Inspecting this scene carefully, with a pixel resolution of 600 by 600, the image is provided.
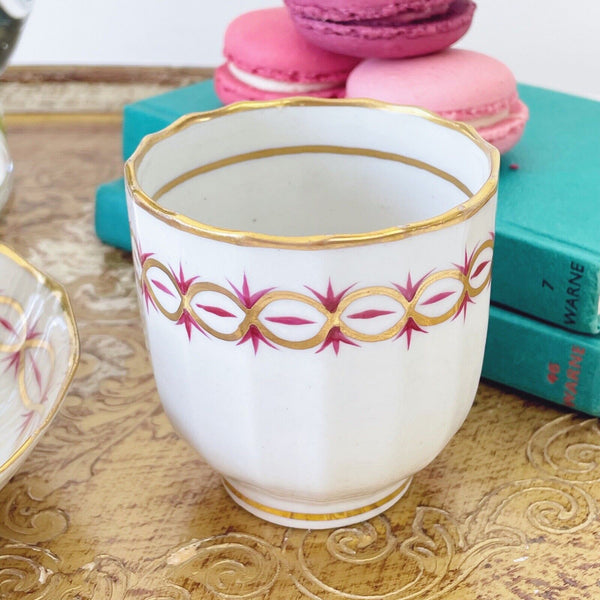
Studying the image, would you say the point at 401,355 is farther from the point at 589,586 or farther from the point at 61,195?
the point at 61,195

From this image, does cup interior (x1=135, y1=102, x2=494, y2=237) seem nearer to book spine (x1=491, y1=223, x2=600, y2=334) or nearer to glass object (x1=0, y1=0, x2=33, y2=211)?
book spine (x1=491, y1=223, x2=600, y2=334)

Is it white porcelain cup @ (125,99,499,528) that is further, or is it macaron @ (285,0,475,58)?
macaron @ (285,0,475,58)

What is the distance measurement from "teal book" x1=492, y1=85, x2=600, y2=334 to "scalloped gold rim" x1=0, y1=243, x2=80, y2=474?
190mm

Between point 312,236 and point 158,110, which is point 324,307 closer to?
point 312,236

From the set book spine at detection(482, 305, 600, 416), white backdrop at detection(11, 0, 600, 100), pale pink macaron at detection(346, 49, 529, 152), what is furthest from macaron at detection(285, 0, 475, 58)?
white backdrop at detection(11, 0, 600, 100)

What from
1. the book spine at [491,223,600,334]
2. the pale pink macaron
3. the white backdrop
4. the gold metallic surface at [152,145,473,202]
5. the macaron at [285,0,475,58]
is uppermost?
the macaron at [285,0,475,58]

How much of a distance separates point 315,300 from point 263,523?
0.38ft

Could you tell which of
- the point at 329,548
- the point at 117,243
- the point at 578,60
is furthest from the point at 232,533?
the point at 578,60

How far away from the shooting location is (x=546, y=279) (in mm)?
429

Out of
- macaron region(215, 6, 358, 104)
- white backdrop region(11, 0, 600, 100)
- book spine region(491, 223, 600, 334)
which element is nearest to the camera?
book spine region(491, 223, 600, 334)

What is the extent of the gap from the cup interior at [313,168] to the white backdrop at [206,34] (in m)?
0.51

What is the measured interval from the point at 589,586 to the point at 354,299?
0.46 feet

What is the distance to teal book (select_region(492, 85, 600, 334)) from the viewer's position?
42 cm

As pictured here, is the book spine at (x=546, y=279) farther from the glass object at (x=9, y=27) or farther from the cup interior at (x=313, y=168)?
the glass object at (x=9, y=27)
